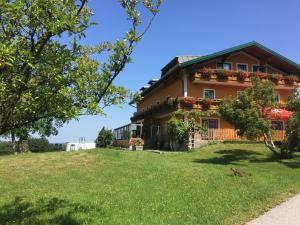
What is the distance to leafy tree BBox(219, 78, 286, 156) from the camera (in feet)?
67.5

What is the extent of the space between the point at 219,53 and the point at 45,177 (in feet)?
71.1

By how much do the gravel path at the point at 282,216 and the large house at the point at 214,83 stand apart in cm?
1799

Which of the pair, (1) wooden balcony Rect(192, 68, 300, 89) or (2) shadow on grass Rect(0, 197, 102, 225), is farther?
(1) wooden balcony Rect(192, 68, 300, 89)

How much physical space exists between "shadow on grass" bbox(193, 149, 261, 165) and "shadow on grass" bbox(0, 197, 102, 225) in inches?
437

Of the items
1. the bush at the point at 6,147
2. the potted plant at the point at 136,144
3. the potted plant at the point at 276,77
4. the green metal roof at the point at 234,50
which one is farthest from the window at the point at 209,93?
the bush at the point at 6,147

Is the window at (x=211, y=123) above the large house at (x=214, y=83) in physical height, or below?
below

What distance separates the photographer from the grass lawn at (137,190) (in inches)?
403

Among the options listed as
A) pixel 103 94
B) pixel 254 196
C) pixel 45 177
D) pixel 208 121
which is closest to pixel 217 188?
pixel 254 196

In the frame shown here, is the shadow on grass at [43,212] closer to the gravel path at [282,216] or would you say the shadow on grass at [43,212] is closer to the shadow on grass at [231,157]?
the gravel path at [282,216]

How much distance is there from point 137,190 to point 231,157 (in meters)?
11.1

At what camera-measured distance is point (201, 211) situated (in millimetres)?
10703

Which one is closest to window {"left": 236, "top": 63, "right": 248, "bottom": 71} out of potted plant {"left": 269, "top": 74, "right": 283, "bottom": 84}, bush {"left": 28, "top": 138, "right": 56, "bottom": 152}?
potted plant {"left": 269, "top": 74, "right": 283, "bottom": 84}

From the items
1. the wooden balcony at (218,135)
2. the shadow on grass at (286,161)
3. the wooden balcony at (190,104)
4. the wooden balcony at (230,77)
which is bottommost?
the shadow on grass at (286,161)

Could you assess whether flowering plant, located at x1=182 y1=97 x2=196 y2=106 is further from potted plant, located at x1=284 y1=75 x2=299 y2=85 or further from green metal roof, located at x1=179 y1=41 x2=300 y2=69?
potted plant, located at x1=284 y1=75 x2=299 y2=85
